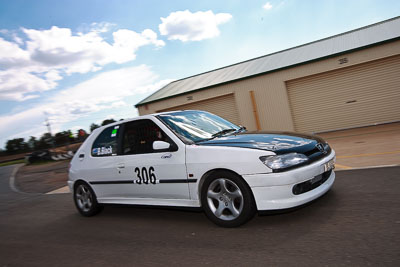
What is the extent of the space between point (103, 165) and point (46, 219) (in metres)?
1.93

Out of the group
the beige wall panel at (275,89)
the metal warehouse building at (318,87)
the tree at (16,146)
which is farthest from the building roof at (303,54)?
the tree at (16,146)

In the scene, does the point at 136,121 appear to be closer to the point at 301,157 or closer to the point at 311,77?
the point at 301,157

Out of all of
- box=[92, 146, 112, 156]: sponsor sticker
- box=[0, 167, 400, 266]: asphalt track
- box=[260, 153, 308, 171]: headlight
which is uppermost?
box=[92, 146, 112, 156]: sponsor sticker

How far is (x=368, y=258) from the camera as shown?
2568 mm

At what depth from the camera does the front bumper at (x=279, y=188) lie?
3373 mm

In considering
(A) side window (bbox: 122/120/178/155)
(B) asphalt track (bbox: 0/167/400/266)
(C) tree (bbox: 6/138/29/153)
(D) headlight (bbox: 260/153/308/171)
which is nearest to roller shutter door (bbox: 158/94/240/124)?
(B) asphalt track (bbox: 0/167/400/266)

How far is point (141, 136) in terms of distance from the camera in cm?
462

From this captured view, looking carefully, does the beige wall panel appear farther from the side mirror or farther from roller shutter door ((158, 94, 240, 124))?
the side mirror

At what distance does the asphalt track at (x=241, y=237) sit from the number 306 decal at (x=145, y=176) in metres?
0.65

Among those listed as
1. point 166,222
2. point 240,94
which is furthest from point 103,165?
point 240,94

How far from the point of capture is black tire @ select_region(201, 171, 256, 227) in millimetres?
3551

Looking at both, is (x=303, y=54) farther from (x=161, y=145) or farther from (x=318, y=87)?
(x=161, y=145)

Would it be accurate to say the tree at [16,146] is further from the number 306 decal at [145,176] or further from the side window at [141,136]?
the number 306 decal at [145,176]

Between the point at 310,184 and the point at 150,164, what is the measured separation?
2117 millimetres
